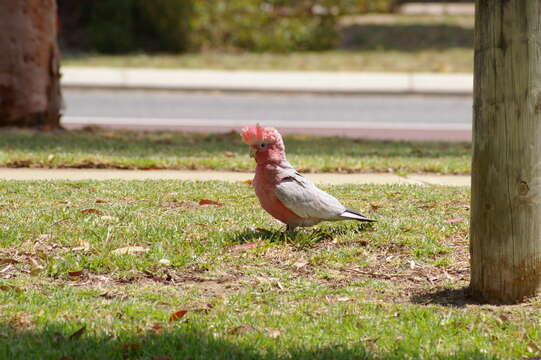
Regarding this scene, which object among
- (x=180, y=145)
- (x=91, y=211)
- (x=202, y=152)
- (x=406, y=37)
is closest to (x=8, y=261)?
(x=91, y=211)

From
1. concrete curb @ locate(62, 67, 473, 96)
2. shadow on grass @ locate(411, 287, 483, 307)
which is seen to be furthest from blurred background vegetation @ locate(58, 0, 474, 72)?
shadow on grass @ locate(411, 287, 483, 307)

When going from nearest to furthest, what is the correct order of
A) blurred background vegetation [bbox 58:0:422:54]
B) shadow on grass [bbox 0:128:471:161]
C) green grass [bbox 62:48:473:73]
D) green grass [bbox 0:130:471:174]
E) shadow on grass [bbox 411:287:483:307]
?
shadow on grass [bbox 411:287:483:307] < green grass [bbox 0:130:471:174] < shadow on grass [bbox 0:128:471:161] < green grass [bbox 62:48:473:73] < blurred background vegetation [bbox 58:0:422:54]

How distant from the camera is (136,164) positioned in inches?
319

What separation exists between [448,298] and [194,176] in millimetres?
3609

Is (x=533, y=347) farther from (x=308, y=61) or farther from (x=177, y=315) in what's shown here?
(x=308, y=61)

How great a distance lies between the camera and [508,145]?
418 cm

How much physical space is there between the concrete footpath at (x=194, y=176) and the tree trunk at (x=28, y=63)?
2.16 metres

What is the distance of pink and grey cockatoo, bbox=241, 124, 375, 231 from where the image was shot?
5.08 meters

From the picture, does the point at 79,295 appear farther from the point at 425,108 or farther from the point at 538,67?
the point at 425,108

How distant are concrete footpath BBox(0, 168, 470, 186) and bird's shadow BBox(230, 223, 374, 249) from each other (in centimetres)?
180

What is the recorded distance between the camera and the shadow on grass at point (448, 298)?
4.45 metres

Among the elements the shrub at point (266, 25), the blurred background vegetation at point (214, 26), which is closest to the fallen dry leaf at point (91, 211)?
the blurred background vegetation at point (214, 26)

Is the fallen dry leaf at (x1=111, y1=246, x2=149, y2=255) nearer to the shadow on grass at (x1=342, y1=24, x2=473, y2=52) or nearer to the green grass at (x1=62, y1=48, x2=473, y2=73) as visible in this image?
the green grass at (x1=62, y1=48, x2=473, y2=73)

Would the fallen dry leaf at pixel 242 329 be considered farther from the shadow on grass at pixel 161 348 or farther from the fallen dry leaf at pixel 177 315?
the fallen dry leaf at pixel 177 315
